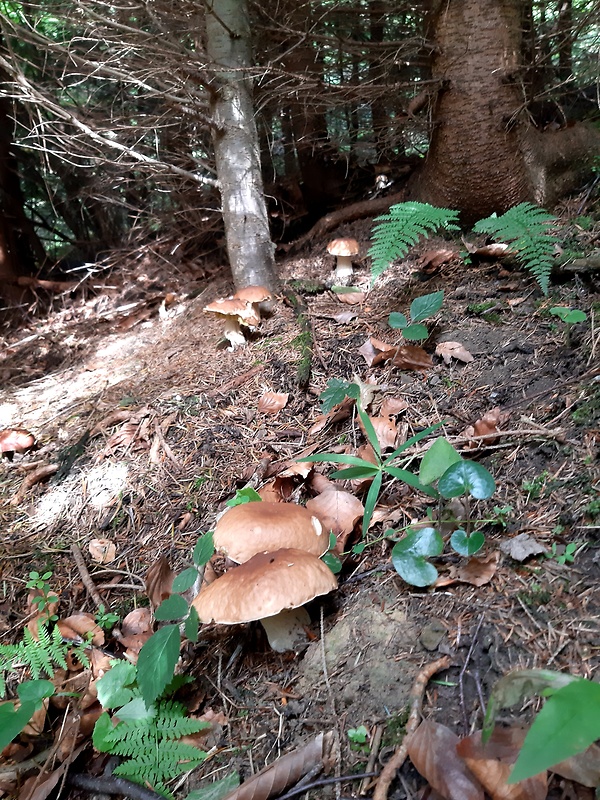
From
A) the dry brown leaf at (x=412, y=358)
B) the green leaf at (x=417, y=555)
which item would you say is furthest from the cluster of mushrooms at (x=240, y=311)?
the green leaf at (x=417, y=555)

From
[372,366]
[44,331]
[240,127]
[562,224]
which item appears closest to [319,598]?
[372,366]

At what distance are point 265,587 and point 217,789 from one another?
1.90 feet

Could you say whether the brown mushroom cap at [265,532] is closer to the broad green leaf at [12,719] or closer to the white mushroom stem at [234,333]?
the broad green leaf at [12,719]

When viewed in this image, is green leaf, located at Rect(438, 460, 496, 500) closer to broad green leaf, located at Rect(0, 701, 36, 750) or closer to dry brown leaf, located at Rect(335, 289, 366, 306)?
broad green leaf, located at Rect(0, 701, 36, 750)

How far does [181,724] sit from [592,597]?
1.41 meters

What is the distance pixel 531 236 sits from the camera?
2814mm

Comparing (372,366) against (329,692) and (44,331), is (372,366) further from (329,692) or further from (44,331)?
(44,331)

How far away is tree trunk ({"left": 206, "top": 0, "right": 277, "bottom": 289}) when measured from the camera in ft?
12.4

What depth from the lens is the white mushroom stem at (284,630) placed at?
1815 millimetres

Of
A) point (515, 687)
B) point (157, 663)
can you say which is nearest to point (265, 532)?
point (157, 663)

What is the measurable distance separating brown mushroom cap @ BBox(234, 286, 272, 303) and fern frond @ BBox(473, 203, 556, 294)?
5.49ft

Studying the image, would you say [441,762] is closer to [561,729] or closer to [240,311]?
[561,729]

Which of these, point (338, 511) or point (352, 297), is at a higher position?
point (352, 297)

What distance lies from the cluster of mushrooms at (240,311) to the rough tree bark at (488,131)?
168cm
